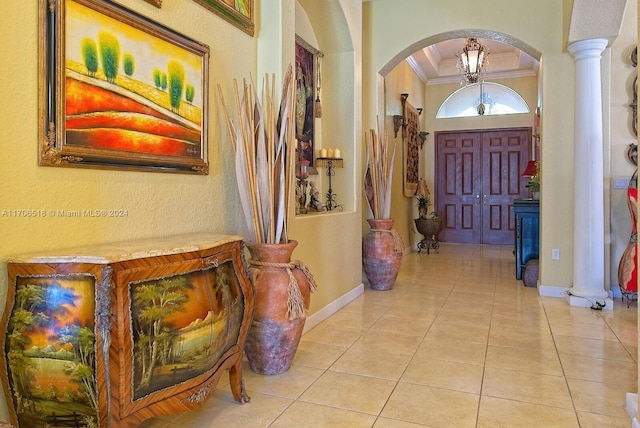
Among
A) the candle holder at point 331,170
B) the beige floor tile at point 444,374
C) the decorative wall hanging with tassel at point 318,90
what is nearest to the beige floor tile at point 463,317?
the beige floor tile at point 444,374

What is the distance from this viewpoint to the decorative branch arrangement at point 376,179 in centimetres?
474

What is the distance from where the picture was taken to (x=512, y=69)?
8.38m

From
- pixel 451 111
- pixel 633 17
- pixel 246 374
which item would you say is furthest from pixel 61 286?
pixel 451 111

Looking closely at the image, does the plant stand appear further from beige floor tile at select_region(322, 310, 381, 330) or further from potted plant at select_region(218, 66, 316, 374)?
potted plant at select_region(218, 66, 316, 374)

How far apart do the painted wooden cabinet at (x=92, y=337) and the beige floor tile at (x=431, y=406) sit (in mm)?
1077

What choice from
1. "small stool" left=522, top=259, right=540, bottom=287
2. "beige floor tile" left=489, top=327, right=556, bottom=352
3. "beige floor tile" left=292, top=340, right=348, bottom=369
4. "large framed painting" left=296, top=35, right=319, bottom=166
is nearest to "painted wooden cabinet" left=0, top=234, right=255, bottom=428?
"beige floor tile" left=292, top=340, right=348, bottom=369

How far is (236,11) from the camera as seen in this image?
107 inches

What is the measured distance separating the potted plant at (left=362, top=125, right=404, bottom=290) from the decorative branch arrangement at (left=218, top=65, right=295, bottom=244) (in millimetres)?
2250

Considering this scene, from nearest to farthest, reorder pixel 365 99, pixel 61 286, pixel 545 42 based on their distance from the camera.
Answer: pixel 61 286, pixel 545 42, pixel 365 99

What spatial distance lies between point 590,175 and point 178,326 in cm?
397

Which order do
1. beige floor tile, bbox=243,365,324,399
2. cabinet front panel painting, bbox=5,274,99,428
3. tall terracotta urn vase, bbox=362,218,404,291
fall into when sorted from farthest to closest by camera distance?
1. tall terracotta urn vase, bbox=362,218,404,291
2. beige floor tile, bbox=243,365,324,399
3. cabinet front panel painting, bbox=5,274,99,428

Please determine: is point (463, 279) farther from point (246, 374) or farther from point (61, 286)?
point (61, 286)

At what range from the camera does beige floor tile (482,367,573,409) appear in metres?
2.21

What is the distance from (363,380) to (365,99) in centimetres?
364
